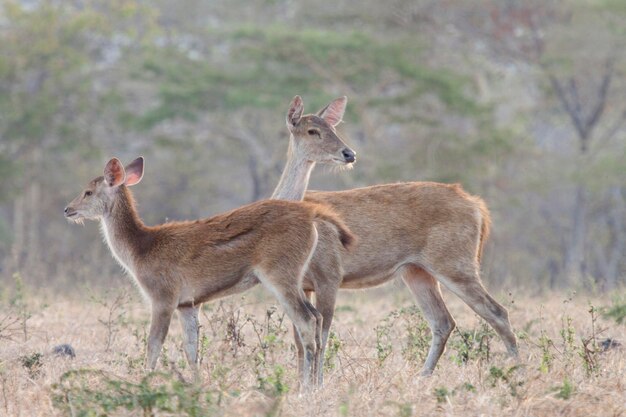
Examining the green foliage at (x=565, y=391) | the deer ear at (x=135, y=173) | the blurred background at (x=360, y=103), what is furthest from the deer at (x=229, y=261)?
the blurred background at (x=360, y=103)

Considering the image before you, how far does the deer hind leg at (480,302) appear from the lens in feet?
27.7

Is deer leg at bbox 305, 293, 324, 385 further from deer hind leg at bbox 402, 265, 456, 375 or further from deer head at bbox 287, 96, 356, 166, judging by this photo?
deer head at bbox 287, 96, 356, 166

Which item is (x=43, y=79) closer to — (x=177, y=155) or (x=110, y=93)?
(x=110, y=93)

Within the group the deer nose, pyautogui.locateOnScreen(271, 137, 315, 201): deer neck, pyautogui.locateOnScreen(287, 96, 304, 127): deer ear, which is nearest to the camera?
pyautogui.locateOnScreen(271, 137, 315, 201): deer neck

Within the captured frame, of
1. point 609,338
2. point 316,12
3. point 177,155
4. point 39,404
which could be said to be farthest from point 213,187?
point 39,404

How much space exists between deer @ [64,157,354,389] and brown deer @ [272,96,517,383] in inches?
30.2

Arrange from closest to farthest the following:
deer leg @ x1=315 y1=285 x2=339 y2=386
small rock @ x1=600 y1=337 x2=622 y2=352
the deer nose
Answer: deer leg @ x1=315 y1=285 x2=339 y2=386 < small rock @ x1=600 y1=337 x2=622 y2=352 < the deer nose

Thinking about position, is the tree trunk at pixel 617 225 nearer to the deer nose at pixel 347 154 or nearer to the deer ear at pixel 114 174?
the deer nose at pixel 347 154

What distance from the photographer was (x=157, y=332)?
24.2 feet

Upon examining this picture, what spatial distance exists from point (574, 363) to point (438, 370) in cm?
96

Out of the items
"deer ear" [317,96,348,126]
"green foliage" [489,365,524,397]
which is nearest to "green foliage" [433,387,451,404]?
"green foliage" [489,365,524,397]

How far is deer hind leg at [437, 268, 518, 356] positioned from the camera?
27.7 feet

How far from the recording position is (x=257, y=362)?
24.4ft

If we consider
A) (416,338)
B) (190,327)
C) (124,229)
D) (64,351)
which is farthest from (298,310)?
(64,351)
